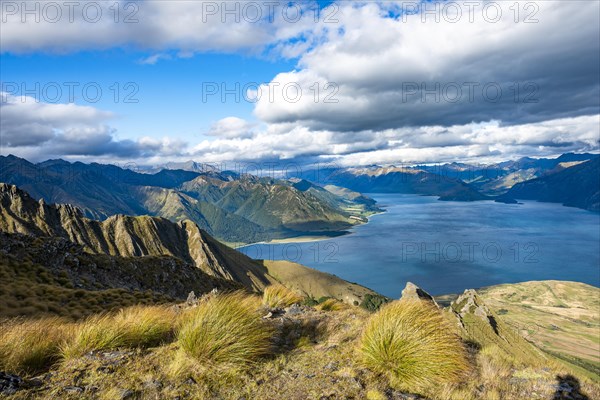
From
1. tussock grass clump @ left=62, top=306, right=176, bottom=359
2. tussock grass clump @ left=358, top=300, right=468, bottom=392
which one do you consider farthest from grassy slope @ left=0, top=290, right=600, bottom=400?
tussock grass clump @ left=358, top=300, right=468, bottom=392

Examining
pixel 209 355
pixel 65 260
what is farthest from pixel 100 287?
pixel 209 355

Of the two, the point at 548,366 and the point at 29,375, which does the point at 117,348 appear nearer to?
the point at 29,375

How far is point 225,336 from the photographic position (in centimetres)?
697

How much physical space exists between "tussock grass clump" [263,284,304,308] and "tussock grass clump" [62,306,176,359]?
5.04m

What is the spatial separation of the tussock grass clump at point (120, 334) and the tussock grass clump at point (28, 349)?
0.29 m

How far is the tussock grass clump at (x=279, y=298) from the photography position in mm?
13264

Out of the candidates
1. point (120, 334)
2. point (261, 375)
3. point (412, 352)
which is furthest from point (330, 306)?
point (120, 334)

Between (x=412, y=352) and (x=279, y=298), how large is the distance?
7.69 metres

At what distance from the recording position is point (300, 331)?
30.9ft

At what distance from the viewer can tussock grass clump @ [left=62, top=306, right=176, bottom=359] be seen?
734cm

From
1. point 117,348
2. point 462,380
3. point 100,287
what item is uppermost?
point 117,348

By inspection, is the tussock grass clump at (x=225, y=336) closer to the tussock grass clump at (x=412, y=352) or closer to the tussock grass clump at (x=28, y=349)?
the tussock grass clump at (x=412, y=352)

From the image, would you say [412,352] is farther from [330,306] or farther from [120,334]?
[120,334]

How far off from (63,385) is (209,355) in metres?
2.62
